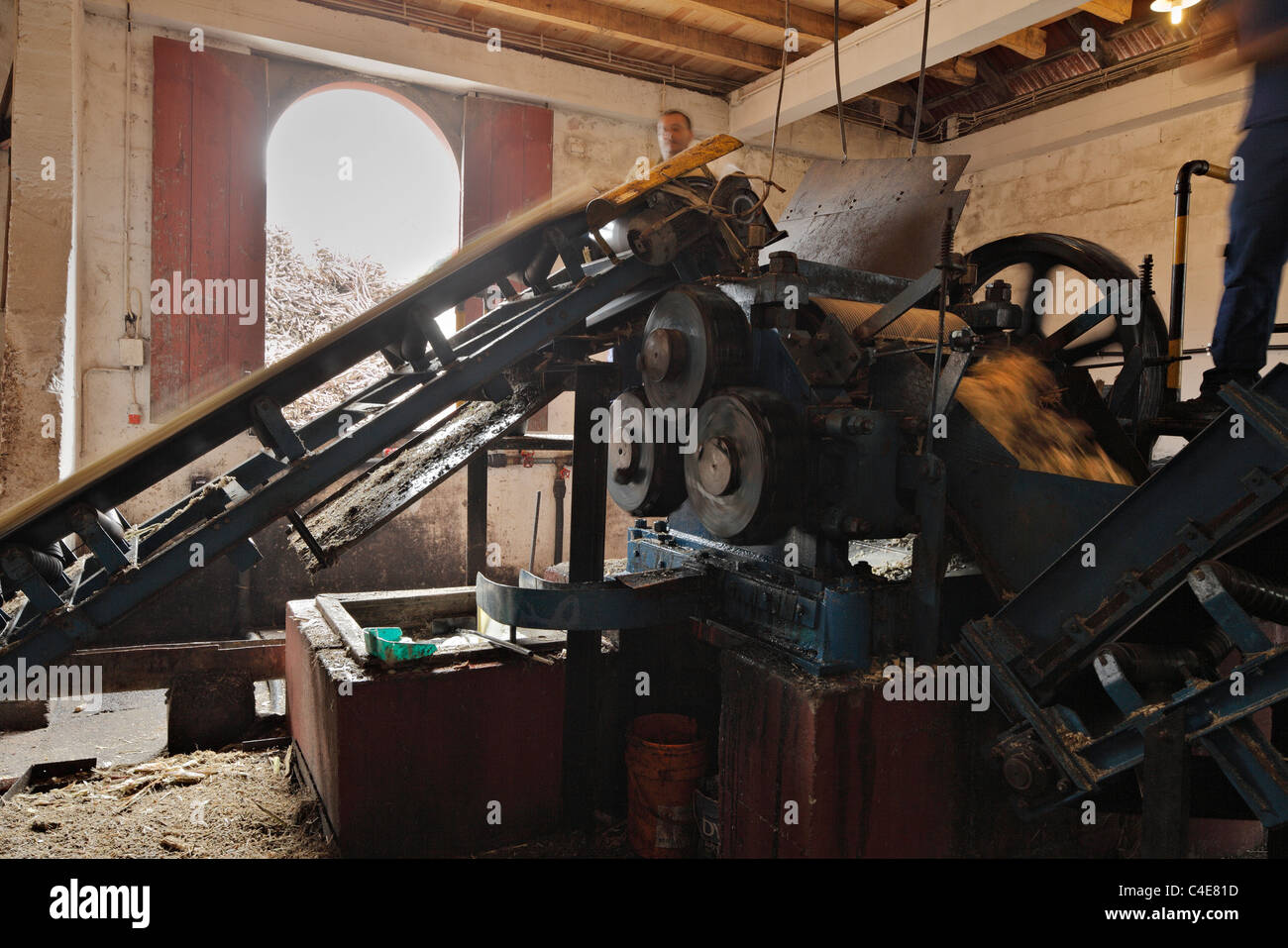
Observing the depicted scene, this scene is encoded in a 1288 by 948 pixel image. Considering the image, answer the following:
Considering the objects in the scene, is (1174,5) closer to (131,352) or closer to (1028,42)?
(1028,42)

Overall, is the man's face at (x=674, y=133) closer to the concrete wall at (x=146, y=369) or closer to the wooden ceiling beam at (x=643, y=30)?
the wooden ceiling beam at (x=643, y=30)

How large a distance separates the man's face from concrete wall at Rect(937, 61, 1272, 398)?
3.25 meters

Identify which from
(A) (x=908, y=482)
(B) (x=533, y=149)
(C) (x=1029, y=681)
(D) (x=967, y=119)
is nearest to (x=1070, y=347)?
(A) (x=908, y=482)

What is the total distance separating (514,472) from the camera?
7516 millimetres

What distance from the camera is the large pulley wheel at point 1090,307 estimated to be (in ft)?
10.2

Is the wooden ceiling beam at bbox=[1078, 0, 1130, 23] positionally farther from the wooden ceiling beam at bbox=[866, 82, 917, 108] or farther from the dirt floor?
the dirt floor

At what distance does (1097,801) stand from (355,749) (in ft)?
8.09

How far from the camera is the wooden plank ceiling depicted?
682 centimetres

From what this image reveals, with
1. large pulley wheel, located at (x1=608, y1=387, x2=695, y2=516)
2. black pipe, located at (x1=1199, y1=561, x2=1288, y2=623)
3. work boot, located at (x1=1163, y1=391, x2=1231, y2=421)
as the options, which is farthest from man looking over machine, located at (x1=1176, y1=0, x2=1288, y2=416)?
large pulley wheel, located at (x1=608, y1=387, x2=695, y2=516)

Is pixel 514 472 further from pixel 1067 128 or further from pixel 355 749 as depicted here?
pixel 1067 128

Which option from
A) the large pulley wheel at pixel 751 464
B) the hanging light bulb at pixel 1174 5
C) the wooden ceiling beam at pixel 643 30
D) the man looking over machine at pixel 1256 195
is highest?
the wooden ceiling beam at pixel 643 30

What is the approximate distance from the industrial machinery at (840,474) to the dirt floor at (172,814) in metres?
1.15

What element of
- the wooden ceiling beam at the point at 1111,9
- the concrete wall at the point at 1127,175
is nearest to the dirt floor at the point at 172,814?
the concrete wall at the point at 1127,175

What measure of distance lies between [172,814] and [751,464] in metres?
2.93
